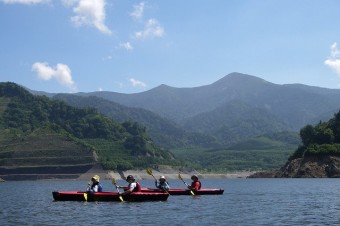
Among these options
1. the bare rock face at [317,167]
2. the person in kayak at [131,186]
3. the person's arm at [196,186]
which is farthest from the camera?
the bare rock face at [317,167]

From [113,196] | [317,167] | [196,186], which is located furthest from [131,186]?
[317,167]

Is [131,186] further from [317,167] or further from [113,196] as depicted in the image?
[317,167]

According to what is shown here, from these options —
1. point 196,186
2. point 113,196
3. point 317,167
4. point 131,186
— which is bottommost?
point 113,196

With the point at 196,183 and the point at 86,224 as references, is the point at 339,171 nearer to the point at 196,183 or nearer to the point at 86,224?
the point at 196,183

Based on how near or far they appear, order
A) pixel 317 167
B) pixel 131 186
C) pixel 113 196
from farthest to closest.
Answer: pixel 317 167, pixel 131 186, pixel 113 196

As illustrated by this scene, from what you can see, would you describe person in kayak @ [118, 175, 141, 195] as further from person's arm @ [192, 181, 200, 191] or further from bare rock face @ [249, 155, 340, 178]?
bare rock face @ [249, 155, 340, 178]

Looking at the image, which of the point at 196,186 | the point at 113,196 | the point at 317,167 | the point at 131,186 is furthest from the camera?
the point at 317,167

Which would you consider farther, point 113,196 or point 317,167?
point 317,167

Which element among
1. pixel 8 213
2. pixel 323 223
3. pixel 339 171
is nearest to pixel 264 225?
pixel 323 223

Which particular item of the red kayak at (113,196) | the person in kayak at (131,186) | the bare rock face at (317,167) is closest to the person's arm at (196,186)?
the red kayak at (113,196)

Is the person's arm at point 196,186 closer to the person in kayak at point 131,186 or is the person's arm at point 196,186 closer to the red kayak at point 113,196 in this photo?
the red kayak at point 113,196

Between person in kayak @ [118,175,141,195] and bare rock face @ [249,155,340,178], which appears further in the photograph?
bare rock face @ [249,155,340,178]

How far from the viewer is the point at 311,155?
193750 millimetres

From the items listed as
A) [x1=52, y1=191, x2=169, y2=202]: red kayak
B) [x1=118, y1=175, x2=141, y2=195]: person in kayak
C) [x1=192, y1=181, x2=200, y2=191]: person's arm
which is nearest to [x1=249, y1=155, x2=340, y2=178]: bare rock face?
[x1=192, y1=181, x2=200, y2=191]: person's arm
